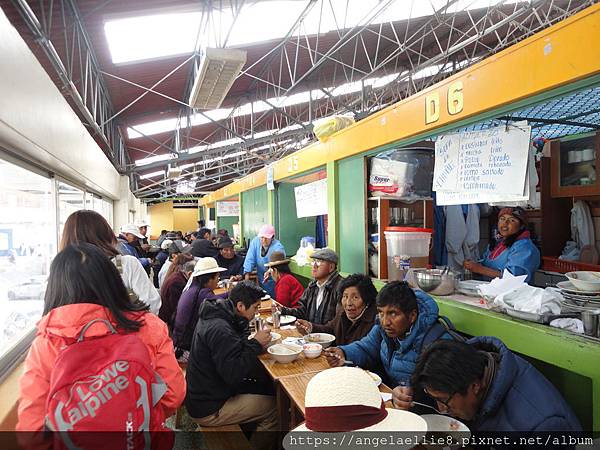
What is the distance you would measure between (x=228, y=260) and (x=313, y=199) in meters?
2.10

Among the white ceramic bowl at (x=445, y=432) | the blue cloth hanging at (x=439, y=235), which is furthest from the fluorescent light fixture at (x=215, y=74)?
the white ceramic bowl at (x=445, y=432)

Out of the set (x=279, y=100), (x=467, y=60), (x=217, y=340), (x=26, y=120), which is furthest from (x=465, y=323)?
(x=467, y=60)

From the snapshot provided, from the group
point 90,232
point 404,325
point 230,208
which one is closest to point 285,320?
point 404,325

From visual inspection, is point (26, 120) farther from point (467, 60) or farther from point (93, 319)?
point (467, 60)

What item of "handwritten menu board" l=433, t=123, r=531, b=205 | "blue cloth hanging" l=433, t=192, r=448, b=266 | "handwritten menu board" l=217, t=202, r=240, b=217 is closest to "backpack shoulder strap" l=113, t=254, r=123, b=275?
"handwritten menu board" l=433, t=123, r=531, b=205

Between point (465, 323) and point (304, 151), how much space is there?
320 cm

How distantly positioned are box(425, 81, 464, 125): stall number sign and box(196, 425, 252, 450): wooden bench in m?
2.48

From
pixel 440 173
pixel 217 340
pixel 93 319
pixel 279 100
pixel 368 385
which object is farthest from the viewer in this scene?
pixel 279 100

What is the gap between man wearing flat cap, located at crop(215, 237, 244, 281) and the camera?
6000 millimetres

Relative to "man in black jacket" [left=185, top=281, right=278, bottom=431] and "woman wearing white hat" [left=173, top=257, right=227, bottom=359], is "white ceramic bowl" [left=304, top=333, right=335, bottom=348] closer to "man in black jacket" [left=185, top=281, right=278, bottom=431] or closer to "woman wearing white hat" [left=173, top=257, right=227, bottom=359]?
"man in black jacket" [left=185, top=281, right=278, bottom=431]

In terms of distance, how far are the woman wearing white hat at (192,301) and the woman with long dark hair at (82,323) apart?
1.90 m

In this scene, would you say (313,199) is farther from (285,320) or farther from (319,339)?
(319,339)

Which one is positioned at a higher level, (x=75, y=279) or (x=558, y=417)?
(x=75, y=279)

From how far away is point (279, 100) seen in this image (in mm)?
7227
